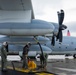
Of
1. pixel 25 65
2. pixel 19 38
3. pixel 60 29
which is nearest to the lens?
pixel 25 65

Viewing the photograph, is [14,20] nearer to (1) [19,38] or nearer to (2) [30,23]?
(2) [30,23]

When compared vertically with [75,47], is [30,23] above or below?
above

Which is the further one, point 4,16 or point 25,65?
point 4,16

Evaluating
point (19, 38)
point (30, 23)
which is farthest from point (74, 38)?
point (30, 23)

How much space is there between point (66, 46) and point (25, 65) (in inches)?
785

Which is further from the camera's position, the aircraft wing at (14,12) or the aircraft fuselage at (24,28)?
the aircraft wing at (14,12)

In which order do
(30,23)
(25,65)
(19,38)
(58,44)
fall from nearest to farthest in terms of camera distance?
(25,65) → (30,23) → (19,38) → (58,44)

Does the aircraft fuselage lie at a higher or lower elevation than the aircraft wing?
lower

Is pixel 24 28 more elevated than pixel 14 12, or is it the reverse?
pixel 14 12

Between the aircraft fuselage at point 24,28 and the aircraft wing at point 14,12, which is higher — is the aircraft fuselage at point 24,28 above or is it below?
below

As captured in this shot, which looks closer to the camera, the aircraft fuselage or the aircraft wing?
the aircraft fuselage

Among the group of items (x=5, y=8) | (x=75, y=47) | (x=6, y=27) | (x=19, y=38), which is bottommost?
(x=75, y=47)

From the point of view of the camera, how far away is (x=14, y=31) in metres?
18.4

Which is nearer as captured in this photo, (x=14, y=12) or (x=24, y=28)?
(x=24, y=28)
